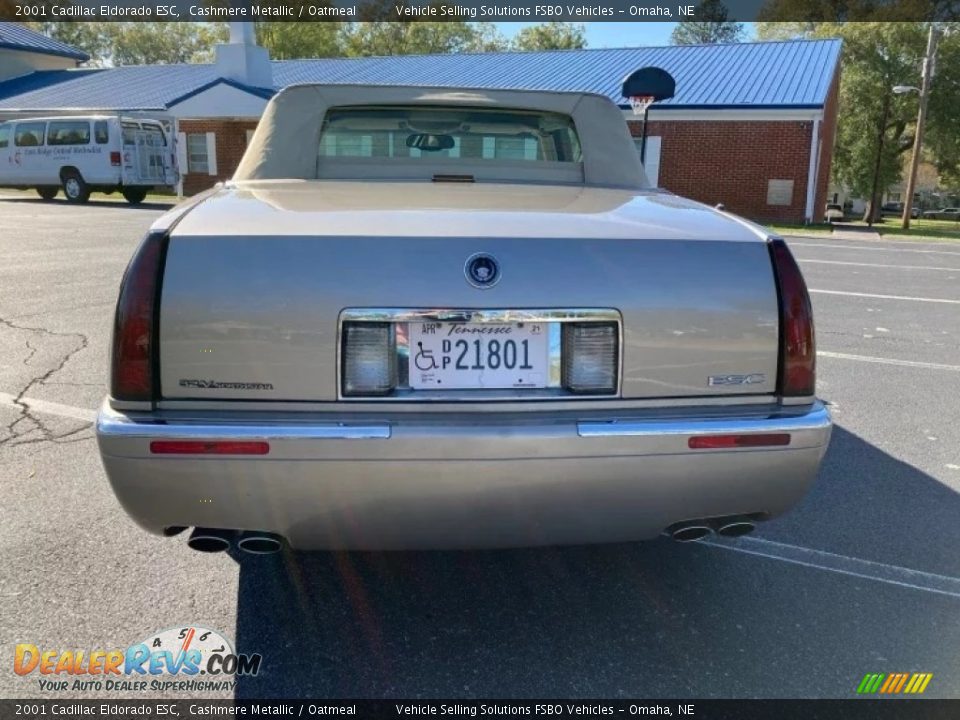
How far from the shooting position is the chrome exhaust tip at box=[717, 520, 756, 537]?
8.15 feet

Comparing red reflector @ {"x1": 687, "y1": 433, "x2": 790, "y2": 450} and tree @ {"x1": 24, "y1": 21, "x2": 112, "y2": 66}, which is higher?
tree @ {"x1": 24, "y1": 21, "x2": 112, "y2": 66}

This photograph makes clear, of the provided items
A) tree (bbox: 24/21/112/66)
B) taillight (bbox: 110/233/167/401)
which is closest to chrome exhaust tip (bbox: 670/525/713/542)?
taillight (bbox: 110/233/167/401)

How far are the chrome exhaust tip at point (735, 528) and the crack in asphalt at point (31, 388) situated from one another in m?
3.41

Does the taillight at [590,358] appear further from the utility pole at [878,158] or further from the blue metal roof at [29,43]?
the blue metal roof at [29,43]

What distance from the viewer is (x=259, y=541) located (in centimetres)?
235

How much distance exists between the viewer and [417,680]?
7.82 ft

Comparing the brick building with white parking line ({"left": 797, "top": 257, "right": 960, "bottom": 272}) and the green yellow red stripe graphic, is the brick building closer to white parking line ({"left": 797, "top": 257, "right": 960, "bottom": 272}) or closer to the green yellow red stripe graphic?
white parking line ({"left": 797, "top": 257, "right": 960, "bottom": 272})

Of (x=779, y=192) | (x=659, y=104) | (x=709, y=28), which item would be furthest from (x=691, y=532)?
→ (x=709, y=28)

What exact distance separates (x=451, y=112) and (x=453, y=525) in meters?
2.14

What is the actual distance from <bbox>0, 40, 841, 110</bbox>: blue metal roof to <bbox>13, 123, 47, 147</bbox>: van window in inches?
191

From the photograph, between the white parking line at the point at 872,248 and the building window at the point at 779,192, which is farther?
the building window at the point at 779,192

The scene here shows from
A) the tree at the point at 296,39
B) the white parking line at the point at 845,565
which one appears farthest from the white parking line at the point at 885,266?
the tree at the point at 296,39

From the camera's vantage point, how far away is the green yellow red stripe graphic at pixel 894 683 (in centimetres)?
239

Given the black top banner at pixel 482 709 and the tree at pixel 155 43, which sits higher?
the tree at pixel 155 43
